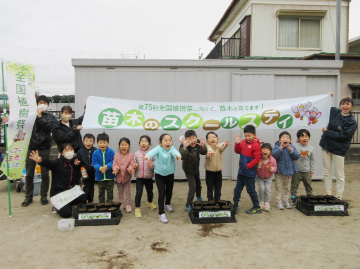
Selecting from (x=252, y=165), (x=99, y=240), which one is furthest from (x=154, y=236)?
(x=252, y=165)

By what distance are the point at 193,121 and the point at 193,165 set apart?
1.03 metres

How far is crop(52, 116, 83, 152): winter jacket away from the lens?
15.1 feet

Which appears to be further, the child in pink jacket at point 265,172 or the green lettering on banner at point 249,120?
the green lettering on banner at point 249,120

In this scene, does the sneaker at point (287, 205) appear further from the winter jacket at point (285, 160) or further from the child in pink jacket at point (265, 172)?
the winter jacket at point (285, 160)

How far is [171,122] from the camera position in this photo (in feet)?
16.4

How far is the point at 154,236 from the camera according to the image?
3600mm

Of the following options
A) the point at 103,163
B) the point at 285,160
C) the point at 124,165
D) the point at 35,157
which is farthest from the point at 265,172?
the point at 35,157

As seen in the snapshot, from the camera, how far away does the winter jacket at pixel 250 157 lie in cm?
424

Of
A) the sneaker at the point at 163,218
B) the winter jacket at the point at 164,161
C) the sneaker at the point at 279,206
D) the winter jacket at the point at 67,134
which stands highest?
the winter jacket at the point at 67,134

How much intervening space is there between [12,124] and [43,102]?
702mm

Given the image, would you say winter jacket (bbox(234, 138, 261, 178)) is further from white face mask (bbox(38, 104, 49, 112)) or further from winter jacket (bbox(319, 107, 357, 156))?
white face mask (bbox(38, 104, 49, 112))

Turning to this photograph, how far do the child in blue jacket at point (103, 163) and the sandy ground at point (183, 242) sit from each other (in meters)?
0.68

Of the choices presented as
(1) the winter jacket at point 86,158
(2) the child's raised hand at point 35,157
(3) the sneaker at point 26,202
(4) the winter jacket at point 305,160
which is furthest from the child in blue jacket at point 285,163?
(3) the sneaker at point 26,202

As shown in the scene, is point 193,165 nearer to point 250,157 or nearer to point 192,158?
point 192,158
